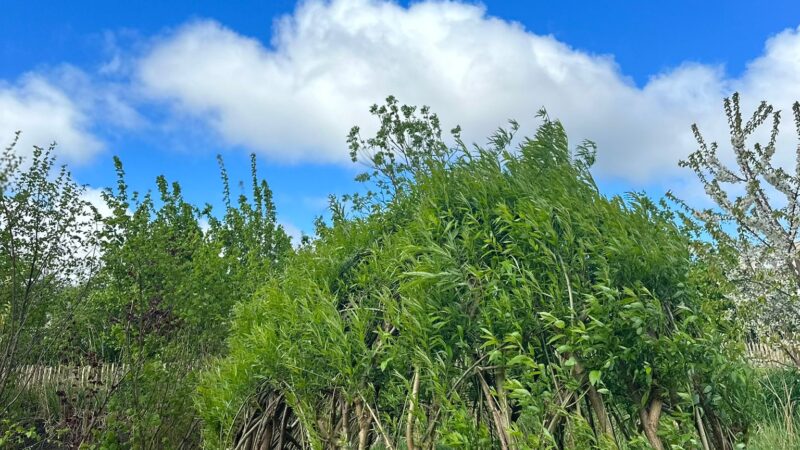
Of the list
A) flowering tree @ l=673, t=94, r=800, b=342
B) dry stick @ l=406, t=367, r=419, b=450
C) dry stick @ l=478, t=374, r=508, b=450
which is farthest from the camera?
flowering tree @ l=673, t=94, r=800, b=342

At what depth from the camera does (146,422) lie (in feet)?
26.2

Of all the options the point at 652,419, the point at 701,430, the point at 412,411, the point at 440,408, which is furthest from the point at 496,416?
the point at 701,430

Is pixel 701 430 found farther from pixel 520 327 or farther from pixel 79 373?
pixel 79 373

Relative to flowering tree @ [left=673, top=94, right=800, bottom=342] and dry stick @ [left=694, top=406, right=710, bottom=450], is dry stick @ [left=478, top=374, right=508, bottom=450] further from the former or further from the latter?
flowering tree @ [left=673, top=94, right=800, bottom=342]

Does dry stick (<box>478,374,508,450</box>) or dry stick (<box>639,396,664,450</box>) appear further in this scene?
dry stick (<box>478,374,508,450</box>)

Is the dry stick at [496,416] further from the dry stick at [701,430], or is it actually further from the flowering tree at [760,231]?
the flowering tree at [760,231]

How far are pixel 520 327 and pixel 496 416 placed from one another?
1.82ft

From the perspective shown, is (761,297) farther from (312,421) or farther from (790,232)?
(312,421)

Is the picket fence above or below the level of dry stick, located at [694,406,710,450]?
above

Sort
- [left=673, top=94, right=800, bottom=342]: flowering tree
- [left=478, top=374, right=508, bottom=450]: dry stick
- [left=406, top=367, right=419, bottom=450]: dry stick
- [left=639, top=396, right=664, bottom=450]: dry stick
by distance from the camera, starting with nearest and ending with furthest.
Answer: [left=639, top=396, right=664, bottom=450]: dry stick → [left=478, top=374, right=508, bottom=450]: dry stick → [left=406, top=367, right=419, bottom=450]: dry stick → [left=673, top=94, right=800, bottom=342]: flowering tree

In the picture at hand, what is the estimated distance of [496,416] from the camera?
3.51 meters

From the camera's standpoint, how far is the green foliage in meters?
3.23

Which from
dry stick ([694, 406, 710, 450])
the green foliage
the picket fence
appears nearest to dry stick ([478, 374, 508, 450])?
the green foliage

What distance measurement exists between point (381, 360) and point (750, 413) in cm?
201
